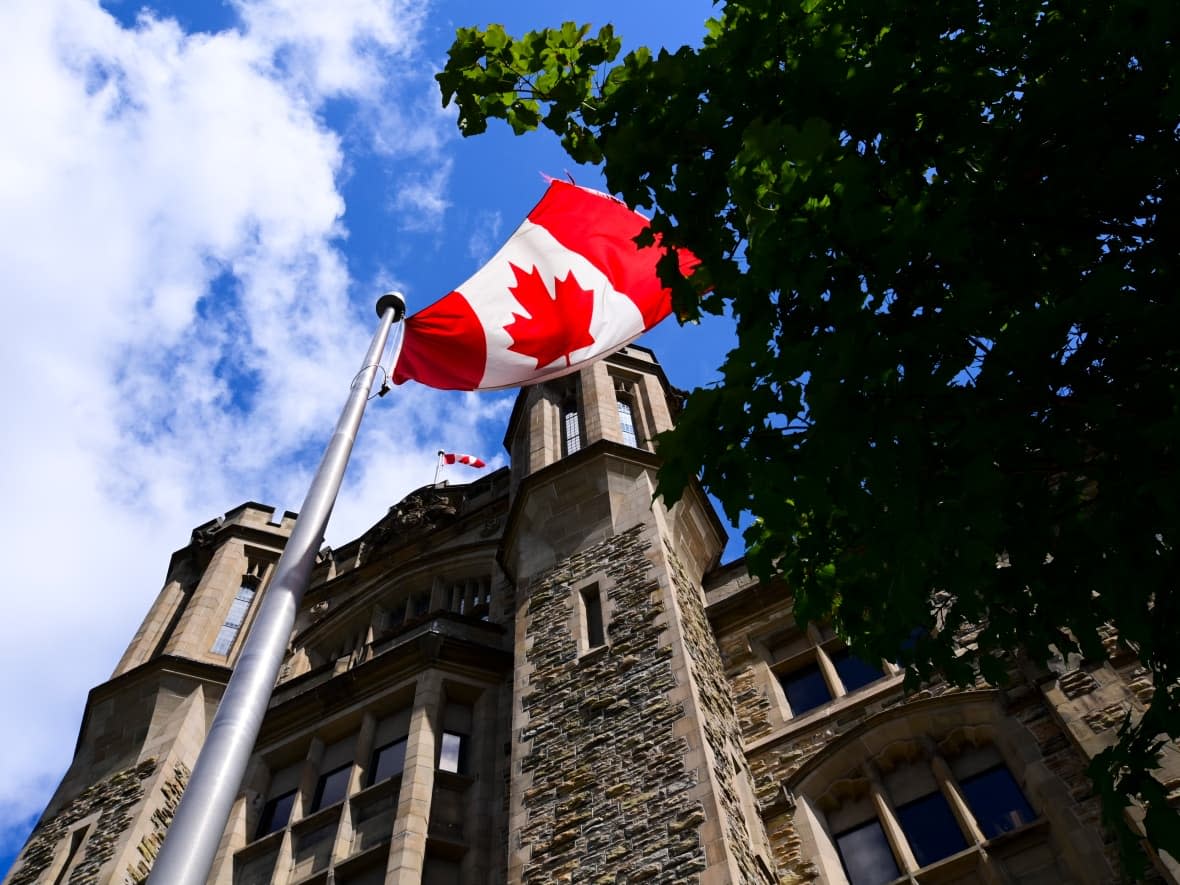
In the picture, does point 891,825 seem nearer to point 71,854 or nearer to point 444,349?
point 444,349

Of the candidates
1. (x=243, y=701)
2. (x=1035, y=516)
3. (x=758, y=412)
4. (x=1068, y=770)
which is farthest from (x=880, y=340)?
(x=1068, y=770)

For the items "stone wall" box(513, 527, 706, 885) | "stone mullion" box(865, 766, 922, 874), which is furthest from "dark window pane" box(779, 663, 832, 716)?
"stone wall" box(513, 527, 706, 885)

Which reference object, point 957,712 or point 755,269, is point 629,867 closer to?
point 957,712

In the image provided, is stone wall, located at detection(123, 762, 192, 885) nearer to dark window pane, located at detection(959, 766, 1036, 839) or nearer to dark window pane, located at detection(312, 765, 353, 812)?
dark window pane, located at detection(312, 765, 353, 812)

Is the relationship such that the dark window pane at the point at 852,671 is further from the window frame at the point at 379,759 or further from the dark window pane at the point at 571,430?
the dark window pane at the point at 571,430

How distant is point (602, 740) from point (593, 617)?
254 cm

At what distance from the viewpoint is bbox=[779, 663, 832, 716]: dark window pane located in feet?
40.5

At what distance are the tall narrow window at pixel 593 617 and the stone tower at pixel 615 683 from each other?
0.08 feet

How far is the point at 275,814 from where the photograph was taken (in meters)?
13.4

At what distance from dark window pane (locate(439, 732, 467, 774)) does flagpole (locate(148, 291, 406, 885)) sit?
5.23m

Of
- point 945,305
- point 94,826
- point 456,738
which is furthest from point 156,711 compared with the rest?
point 945,305

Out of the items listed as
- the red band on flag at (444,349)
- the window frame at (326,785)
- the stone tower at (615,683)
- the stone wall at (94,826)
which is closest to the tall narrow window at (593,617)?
the stone tower at (615,683)

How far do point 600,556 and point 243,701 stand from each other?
7.78 m

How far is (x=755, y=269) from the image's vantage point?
540 centimetres
